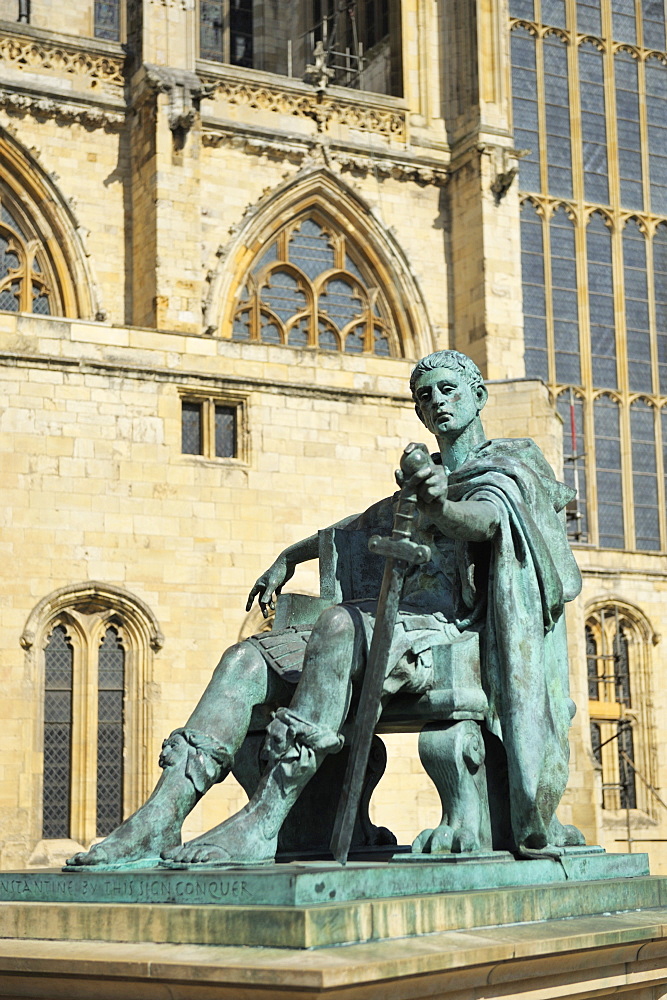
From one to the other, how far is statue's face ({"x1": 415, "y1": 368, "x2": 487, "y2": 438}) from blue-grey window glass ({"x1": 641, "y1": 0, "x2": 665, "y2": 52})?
2828cm

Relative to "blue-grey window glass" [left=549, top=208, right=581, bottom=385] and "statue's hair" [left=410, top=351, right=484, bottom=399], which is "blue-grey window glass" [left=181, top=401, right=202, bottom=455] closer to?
"statue's hair" [left=410, top=351, right=484, bottom=399]

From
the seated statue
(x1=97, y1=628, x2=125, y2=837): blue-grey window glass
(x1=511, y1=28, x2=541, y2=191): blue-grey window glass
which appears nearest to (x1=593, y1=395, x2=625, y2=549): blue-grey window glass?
(x1=511, y1=28, x2=541, y2=191): blue-grey window glass

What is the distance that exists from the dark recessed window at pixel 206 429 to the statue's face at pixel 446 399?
11233 mm

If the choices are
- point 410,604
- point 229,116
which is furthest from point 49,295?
point 410,604

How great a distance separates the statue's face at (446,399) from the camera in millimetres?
4727

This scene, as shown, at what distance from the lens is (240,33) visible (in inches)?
1221

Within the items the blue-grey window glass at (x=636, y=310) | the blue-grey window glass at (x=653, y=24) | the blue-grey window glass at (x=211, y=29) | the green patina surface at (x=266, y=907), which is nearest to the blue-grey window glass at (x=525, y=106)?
the blue-grey window glass at (x=636, y=310)

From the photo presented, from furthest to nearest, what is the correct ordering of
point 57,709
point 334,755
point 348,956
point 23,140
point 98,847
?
1. point 23,140
2. point 57,709
3. point 334,755
4. point 98,847
5. point 348,956

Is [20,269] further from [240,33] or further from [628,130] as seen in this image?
[628,130]

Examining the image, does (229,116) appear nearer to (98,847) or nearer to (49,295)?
(49,295)

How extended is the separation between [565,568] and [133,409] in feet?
36.8

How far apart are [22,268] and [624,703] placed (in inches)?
455

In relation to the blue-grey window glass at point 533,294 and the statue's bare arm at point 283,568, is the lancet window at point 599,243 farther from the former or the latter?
the statue's bare arm at point 283,568

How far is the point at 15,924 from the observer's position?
3.80m
